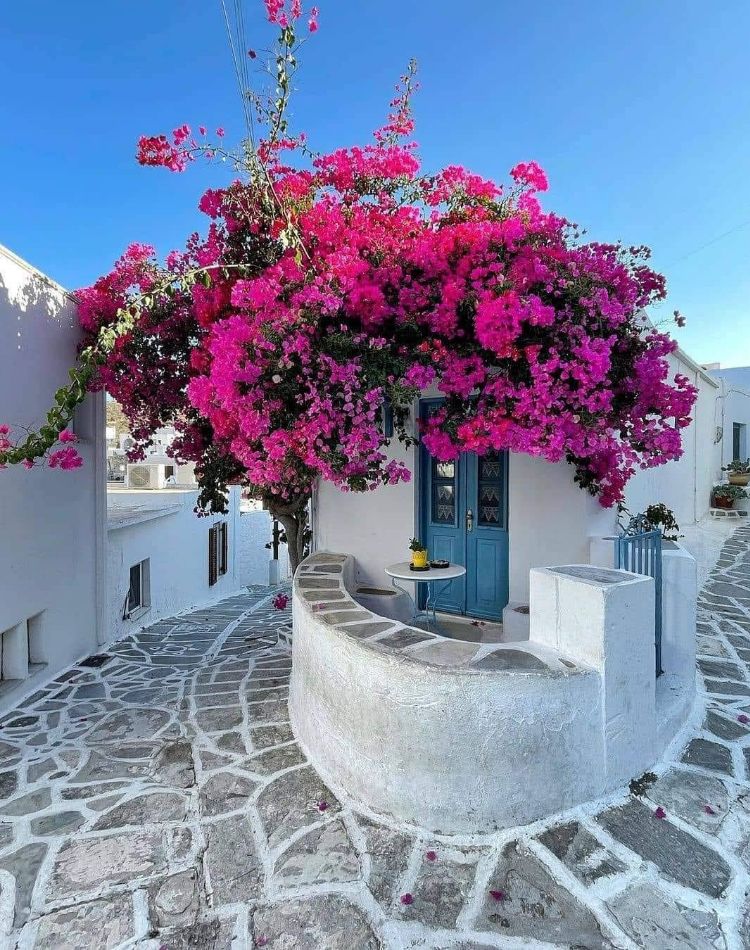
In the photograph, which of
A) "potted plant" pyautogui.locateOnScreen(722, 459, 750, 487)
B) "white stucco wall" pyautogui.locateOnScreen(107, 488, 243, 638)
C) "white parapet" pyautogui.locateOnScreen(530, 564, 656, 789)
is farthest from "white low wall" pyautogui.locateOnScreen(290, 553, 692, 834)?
"potted plant" pyautogui.locateOnScreen(722, 459, 750, 487)

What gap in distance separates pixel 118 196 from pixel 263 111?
5.17 meters

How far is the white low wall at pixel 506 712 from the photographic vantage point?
10.8 feet

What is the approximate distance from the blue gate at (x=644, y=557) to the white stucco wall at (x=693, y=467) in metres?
5.59

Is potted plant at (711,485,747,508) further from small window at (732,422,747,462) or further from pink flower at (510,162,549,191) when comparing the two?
pink flower at (510,162,549,191)

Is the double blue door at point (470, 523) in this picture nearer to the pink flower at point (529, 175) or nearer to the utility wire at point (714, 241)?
the pink flower at point (529, 175)

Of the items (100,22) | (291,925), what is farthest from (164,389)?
(291,925)

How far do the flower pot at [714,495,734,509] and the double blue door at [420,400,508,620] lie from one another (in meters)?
13.7

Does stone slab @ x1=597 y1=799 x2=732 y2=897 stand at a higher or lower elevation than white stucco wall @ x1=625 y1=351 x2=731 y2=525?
lower

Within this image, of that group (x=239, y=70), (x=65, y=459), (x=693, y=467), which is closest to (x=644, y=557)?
(x=65, y=459)

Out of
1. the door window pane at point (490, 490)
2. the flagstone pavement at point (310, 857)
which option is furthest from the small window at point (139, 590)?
the door window pane at point (490, 490)

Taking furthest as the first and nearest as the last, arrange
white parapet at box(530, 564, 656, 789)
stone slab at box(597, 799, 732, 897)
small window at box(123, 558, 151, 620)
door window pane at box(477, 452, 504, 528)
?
small window at box(123, 558, 151, 620)
door window pane at box(477, 452, 504, 528)
white parapet at box(530, 564, 656, 789)
stone slab at box(597, 799, 732, 897)

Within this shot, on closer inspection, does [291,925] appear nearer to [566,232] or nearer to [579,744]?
[579,744]

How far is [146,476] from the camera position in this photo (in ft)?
50.4

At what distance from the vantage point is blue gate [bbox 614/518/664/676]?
15.0 ft
